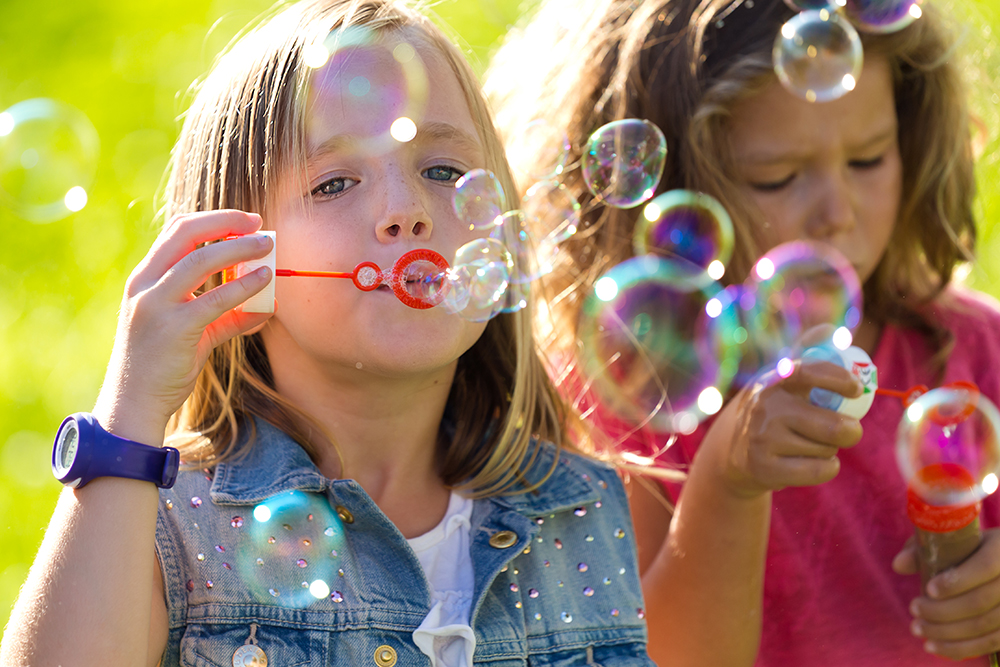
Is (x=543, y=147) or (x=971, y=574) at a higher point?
(x=543, y=147)

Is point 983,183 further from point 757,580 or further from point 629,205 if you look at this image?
point 757,580

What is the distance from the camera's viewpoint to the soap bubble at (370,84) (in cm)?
111

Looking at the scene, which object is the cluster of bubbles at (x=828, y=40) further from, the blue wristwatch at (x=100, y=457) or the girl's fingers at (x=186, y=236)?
the blue wristwatch at (x=100, y=457)

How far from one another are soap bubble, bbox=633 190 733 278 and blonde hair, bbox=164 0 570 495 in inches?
14.9

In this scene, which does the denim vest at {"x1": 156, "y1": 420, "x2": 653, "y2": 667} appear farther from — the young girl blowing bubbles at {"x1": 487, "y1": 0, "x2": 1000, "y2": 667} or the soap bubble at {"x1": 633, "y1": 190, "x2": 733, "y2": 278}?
the soap bubble at {"x1": 633, "y1": 190, "x2": 733, "y2": 278}

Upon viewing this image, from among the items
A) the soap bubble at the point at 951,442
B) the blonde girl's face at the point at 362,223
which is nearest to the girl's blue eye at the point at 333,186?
the blonde girl's face at the point at 362,223

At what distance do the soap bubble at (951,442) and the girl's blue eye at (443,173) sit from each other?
80cm

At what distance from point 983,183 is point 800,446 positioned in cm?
169

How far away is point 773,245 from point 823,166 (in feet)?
0.51

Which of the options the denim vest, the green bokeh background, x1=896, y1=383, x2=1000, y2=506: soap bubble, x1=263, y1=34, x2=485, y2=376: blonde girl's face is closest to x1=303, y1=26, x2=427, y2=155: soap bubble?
x1=263, y1=34, x2=485, y2=376: blonde girl's face

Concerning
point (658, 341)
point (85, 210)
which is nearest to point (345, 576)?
point (658, 341)

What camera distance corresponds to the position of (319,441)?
3.98ft

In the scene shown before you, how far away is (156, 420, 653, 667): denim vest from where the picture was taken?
1056mm

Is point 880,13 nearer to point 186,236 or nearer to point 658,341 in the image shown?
point 658,341
